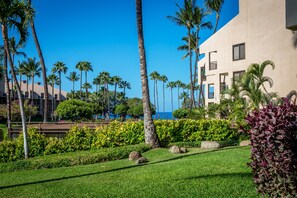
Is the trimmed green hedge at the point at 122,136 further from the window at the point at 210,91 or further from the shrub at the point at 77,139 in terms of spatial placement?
the window at the point at 210,91

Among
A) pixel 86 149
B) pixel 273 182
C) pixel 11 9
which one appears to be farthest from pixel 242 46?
pixel 273 182

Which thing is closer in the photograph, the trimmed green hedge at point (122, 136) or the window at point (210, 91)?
the trimmed green hedge at point (122, 136)

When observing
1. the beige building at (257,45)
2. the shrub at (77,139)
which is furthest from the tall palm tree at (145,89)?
the beige building at (257,45)

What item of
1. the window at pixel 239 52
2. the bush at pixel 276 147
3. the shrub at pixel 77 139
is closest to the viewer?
the bush at pixel 276 147

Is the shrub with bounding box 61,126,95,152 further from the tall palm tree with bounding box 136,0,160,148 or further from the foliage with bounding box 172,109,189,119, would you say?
the foliage with bounding box 172,109,189,119

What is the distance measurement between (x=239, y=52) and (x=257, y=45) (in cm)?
201

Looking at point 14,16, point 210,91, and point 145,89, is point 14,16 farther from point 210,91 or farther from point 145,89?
point 210,91

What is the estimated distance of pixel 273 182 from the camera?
5.15 m

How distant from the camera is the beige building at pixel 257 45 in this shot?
24.2 metres

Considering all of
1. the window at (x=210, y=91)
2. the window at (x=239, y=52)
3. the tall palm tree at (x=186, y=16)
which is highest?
the tall palm tree at (x=186, y=16)

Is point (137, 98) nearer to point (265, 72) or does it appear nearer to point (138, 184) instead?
point (265, 72)

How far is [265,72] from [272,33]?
3007 mm

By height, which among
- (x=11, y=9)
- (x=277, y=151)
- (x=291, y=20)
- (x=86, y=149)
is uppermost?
(x=11, y=9)

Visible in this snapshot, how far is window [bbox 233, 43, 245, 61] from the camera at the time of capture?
27984mm
